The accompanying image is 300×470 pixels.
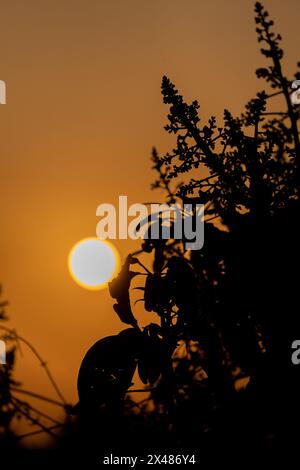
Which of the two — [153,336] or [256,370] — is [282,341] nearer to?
[256,370]

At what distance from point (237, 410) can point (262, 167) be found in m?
1.99

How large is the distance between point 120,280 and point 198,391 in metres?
1.64

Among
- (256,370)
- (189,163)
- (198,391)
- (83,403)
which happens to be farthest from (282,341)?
(189,163)

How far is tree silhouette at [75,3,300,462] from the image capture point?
2.82 m

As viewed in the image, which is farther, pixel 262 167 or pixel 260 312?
pixel 262 167

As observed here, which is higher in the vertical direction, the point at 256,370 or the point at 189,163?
the point at 189,163

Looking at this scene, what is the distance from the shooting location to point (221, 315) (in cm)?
333

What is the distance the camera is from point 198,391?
309cm

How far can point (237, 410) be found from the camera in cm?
286

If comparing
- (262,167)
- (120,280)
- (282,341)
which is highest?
(262,167)

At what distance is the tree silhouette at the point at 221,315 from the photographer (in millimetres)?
2822
